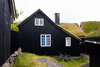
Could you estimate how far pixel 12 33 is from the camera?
33.1 ft

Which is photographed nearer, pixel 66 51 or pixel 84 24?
pixel 66 51

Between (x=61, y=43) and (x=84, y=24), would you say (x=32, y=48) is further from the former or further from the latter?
(x=84, y=24)

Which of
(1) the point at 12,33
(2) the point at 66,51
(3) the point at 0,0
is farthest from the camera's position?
(2) the point at 66,51

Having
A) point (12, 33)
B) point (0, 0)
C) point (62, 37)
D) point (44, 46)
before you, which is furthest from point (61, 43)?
point (0, 0)

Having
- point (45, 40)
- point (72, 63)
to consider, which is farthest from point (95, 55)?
point (45, 40)

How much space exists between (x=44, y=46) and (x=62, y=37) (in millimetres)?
2933

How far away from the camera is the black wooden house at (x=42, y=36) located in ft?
56.2

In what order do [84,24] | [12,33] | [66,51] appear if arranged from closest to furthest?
[12,33]
[66,51]
[84,24]

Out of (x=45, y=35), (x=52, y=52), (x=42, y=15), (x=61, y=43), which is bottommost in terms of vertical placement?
(x=52, y=52)

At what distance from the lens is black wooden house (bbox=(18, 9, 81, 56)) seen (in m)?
17.1

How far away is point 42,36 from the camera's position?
57.4 ft

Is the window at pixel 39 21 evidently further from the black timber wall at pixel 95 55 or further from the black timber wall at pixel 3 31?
the black timber wall at pixel 95 55

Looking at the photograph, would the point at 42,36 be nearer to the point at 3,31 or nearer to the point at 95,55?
the point at 3,31

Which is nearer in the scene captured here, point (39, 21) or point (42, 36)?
point (39, 21)
